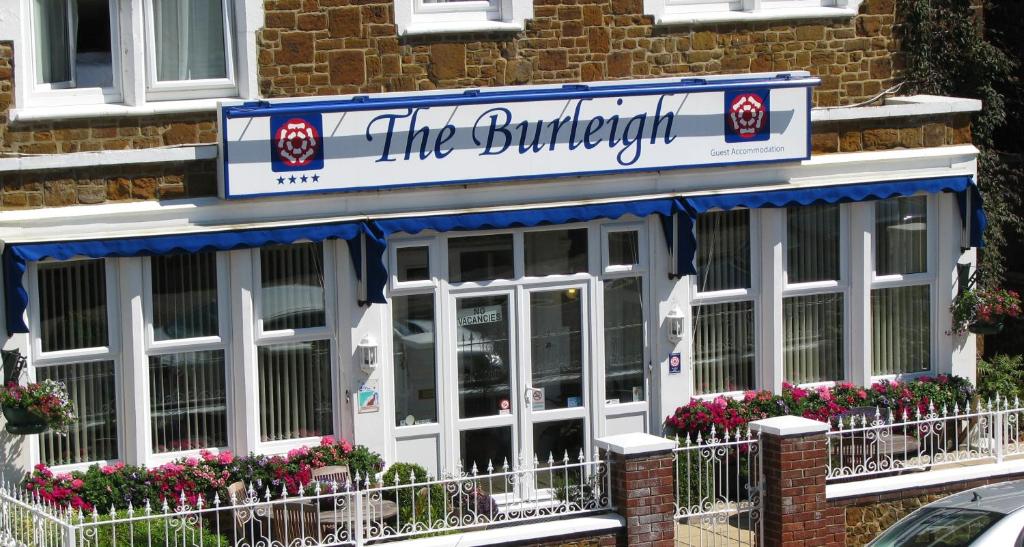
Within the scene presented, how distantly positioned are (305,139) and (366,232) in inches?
39.6

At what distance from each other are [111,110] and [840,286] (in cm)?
747

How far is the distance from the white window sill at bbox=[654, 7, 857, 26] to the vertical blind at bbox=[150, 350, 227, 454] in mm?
5487

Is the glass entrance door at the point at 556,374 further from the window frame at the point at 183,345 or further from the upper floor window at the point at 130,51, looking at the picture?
the upper floor window at the point at 130,51

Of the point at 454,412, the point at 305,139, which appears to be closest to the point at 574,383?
the point at 454,412

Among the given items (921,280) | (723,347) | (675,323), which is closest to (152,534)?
(675,323)

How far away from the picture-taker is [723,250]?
1695 centimetres

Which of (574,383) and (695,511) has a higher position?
(574,383)

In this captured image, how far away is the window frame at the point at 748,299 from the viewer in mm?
16781

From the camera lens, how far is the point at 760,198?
16.5 metres

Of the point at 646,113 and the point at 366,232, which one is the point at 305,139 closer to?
the point at 366,232

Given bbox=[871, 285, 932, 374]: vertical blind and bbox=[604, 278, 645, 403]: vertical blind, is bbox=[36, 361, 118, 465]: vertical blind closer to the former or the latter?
bbox=[604, 278, 645, 403]: vertical blind

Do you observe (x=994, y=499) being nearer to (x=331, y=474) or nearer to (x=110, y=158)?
(x=331, y=474)

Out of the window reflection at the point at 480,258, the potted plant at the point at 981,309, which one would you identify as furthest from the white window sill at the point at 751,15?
the potted plant at the point at 981,309

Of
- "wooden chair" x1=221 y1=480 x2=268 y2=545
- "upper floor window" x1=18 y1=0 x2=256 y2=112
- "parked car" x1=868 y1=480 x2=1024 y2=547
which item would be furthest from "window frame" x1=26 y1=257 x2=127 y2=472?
"parked car" x1=868 y1=480 x2=1024 y2=547
